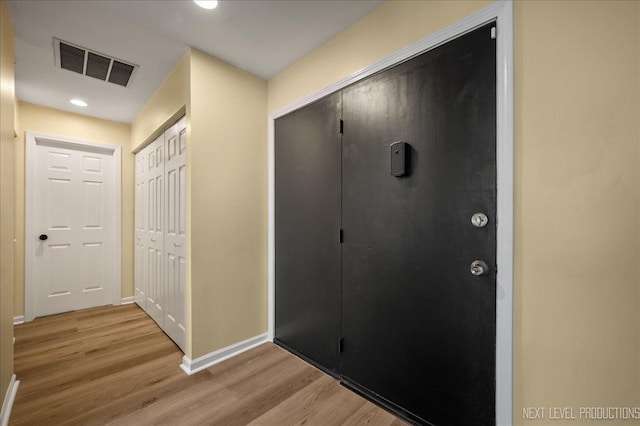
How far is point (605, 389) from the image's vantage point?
0.94 metres

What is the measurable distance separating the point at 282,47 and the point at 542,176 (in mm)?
1939

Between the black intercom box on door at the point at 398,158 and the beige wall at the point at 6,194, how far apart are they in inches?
85.4

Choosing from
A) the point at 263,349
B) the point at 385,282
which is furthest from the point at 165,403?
the point at 385,282

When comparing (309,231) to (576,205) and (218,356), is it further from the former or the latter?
(576,205)

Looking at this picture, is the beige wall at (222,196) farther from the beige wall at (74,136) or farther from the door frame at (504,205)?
the door frame at (504,205)

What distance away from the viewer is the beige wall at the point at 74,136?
289cm

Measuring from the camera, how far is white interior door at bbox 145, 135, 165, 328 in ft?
8.76

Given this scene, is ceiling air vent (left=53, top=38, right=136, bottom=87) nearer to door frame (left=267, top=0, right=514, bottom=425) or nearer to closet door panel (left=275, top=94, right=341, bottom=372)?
closet door panel (left=275, top=94, right=341, bottom=372)

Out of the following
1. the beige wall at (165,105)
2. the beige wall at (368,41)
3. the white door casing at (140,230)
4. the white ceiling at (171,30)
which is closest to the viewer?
the beige wall at (368,41)

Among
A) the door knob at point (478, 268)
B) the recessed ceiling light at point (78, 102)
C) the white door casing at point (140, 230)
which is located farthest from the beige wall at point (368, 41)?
the recessed ceiling light at point (78, 102)

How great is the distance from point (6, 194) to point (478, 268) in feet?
8.72

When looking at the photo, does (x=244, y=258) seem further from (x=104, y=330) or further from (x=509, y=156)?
(x=509, y=156)

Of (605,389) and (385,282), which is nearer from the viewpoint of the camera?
(605,389)

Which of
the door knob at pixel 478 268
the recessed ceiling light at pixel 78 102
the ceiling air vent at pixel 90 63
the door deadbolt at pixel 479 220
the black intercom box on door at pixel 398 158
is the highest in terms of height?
the ceiling air vent at pixel 90 63
